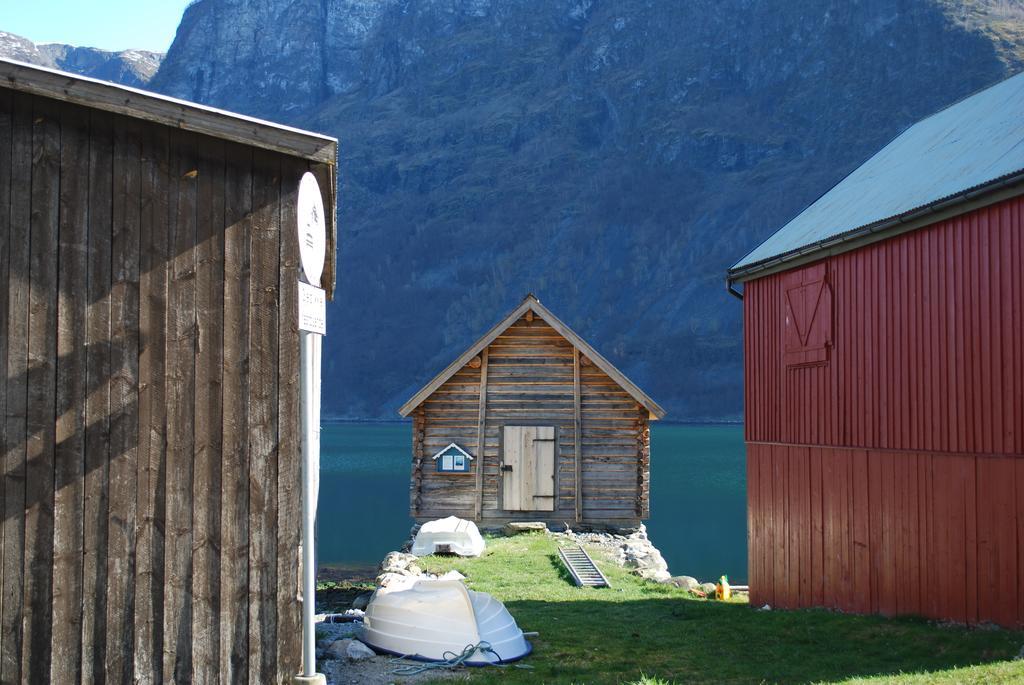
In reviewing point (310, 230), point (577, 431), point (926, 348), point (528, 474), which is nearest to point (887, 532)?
point (926, 348)

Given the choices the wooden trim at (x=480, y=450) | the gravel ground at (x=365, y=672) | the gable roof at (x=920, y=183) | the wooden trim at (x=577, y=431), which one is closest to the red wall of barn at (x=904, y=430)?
the gable roof at (x=920, y=183)

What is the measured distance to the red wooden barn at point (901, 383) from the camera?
11.2 meters

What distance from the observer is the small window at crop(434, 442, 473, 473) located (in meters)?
24.9

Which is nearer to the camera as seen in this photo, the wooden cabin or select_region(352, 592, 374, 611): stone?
select_region(352, 592, 374, 611): stone

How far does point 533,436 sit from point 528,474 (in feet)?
2.74

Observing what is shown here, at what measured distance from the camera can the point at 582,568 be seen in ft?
60.0

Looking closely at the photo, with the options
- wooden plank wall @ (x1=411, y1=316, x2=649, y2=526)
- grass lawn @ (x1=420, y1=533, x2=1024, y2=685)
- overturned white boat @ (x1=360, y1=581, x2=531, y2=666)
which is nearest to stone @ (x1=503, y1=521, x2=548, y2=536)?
wooden plank wall @ (x1=411, y1=316, x2=649, y2=526)

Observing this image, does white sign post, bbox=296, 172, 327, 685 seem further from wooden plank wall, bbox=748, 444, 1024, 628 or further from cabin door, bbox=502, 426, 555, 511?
cabin door, bbox=502, 426, 555, 511

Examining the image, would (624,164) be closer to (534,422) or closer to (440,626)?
(534,422)

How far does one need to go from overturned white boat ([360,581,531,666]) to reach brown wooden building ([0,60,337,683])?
119 inches

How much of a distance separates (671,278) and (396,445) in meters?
70.6

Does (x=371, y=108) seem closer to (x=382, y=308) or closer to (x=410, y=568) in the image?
(x=382, y=308)

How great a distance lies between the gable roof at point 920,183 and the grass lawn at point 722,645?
169 inches

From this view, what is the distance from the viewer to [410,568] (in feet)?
59.6
